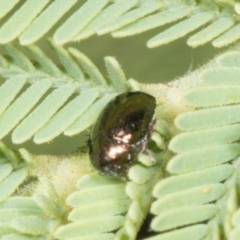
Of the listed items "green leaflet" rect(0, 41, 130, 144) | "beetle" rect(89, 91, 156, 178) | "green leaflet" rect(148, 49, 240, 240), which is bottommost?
"green leaflet" rect(148, 49, 240, 240)

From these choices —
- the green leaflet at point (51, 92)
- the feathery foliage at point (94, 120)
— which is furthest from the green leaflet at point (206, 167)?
the green leaflet at point (51, 92)

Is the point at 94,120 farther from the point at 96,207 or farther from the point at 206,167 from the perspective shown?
the point at 206,167

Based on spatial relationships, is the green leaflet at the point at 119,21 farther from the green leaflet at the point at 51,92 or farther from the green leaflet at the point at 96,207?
the green leaflet at the point at 96,207

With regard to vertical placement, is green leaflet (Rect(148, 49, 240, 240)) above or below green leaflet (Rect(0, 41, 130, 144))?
below

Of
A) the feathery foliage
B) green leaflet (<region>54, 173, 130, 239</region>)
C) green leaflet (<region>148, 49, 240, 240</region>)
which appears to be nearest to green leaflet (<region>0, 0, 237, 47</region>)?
the feathery foliage

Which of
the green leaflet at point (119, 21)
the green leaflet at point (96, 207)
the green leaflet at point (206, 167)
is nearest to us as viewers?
the green leaflet at point (206, 167)

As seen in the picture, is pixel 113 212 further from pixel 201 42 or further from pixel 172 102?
pixel 201 42

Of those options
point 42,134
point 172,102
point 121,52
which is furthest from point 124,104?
point 121,52

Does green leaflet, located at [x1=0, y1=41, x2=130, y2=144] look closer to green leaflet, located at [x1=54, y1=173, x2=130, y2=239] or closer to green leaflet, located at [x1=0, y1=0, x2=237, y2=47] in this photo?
green leaflet, located at [x1=0, y1=0, x2=237, y2=47]
